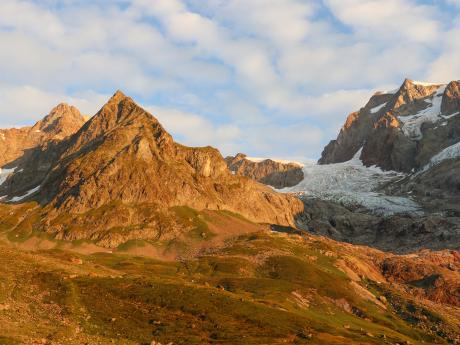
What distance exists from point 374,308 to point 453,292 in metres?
64.0

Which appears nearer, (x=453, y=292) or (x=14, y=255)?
(x=14, y=255)

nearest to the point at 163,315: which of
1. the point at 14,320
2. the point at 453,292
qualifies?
the point at 14,320

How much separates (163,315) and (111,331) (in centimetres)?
1351

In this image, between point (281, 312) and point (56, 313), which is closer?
point (56, 313)

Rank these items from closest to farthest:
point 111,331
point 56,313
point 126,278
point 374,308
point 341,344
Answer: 1. point 111,331
2. point 56,313
3. point 341,344
4. point 126,278
5. point 374,308

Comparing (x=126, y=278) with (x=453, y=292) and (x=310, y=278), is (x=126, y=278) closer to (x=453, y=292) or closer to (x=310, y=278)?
(x=310, y=278)

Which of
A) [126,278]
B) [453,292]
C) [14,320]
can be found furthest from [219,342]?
[453,292]

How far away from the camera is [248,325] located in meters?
81.5

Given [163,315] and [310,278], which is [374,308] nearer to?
[310,278]

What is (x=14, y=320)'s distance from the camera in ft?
206

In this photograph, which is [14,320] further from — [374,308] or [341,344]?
[374,308]

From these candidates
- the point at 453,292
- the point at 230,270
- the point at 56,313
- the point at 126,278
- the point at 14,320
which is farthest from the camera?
the point at 453,292

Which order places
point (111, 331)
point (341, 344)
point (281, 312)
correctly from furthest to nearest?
point (281, 312) < point (341, 344) < point (111, 331)

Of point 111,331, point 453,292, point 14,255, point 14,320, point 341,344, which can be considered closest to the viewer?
point 14,320
